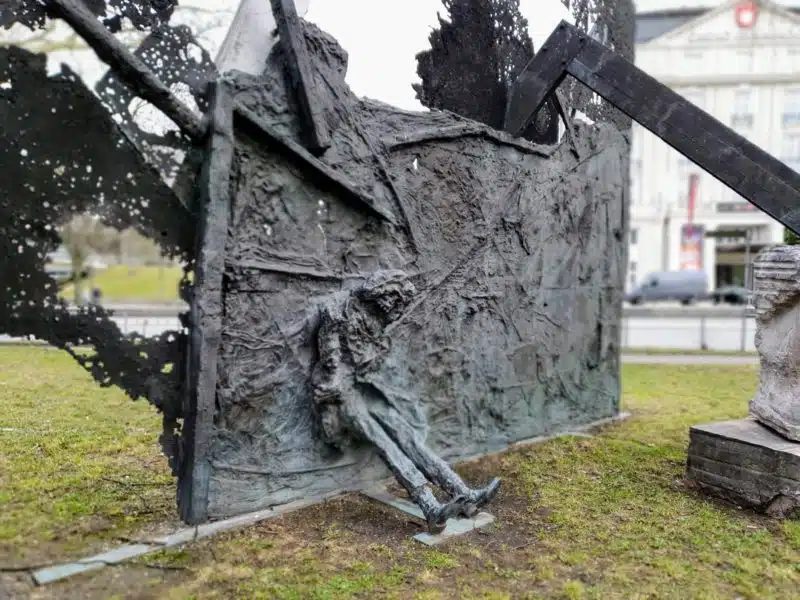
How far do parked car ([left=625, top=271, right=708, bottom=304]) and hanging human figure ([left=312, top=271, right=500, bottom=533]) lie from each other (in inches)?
1009

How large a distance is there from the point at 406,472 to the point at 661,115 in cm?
370

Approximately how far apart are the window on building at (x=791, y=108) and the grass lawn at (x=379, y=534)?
3080cm

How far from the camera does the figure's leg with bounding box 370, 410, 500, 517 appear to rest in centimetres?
436

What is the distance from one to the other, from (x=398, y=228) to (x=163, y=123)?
1.88 meters

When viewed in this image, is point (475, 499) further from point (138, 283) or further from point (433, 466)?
point (138, 283)

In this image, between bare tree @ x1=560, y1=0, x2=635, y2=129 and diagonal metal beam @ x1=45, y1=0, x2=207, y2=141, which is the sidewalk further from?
diagonal metal beam @ x1=45, y1=0, x2=207, y2=141

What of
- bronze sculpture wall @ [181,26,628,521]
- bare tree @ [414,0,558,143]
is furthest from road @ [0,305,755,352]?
bare tree @ [414,0,558,143]

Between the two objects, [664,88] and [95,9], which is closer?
[95,9]

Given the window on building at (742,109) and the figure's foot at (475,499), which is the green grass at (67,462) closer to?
the figure's foot at (475,499)

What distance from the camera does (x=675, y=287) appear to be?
2786 centimetres

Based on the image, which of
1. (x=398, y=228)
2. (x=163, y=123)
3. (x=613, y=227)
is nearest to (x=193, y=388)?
(x=163, y=123)

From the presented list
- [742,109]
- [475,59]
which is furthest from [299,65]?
[742,109]

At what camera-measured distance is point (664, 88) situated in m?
5.41

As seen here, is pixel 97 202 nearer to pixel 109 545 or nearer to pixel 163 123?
pixel 163 123
